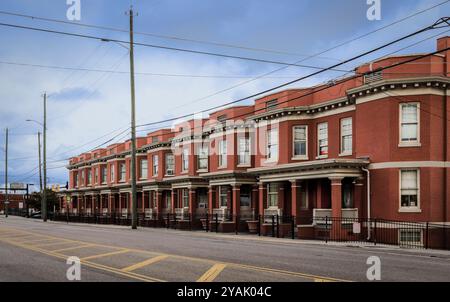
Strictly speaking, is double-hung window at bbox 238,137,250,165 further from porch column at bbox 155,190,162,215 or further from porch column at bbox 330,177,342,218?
porch column at bbox 155,190,162,215

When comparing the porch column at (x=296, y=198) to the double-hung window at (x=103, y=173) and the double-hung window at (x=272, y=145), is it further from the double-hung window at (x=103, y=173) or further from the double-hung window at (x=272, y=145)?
the double-hung window at (x=103, y=173)

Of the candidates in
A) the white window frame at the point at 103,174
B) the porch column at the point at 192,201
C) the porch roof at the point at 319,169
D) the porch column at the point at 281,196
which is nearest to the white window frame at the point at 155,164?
the porch column at the point at 192,201

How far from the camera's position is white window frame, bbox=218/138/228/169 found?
3675cm

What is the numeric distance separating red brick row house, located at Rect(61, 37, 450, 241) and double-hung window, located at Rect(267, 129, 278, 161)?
7 centimetres

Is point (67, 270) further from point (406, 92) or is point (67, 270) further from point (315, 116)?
point (315, 116)

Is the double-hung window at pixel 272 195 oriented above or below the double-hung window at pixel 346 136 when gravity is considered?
below

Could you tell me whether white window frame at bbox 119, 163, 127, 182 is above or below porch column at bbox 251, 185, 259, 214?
above

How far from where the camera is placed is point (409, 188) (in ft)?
80.9

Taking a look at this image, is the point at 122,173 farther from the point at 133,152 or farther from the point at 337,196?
the point at 337,196

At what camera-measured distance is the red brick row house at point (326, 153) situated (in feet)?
80.5

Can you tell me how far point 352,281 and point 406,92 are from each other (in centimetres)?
1621

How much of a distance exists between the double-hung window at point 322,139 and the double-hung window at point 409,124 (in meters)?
5.77

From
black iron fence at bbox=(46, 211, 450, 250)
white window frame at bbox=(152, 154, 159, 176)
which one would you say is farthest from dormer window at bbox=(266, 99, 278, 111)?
white window frame at bbox=(152, 154, 159, 176)
